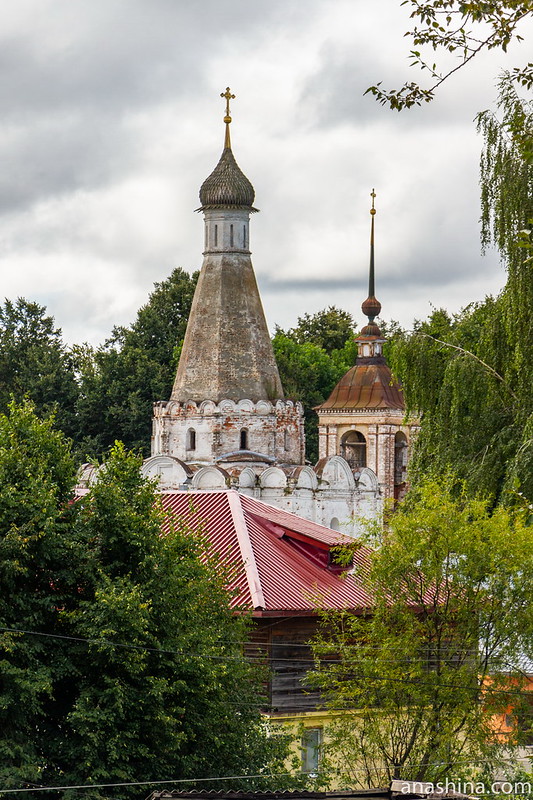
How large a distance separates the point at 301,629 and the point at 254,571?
1.40 meters

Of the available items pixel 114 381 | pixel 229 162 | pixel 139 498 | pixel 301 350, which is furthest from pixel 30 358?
pixel 139 498

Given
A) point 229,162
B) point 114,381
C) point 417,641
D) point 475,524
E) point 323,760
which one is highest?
point 229,162

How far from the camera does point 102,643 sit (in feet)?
Answer: 71.8

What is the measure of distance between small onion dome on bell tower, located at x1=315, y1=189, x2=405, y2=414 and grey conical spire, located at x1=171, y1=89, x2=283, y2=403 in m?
13.0

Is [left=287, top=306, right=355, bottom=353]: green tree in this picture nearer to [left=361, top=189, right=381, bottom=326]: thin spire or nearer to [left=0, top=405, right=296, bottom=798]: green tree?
[left=361, top=189, right=381, bottom=326]: thin spire

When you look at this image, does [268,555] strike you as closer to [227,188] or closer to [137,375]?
[227,188]

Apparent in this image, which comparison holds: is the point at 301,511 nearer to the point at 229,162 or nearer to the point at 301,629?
the point at 229,162

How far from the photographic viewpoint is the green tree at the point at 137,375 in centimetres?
7656

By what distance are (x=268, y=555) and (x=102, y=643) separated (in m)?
9.52

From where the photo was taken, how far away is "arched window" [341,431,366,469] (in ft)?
242

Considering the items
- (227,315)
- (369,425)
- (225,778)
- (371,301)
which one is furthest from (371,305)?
(225,778)

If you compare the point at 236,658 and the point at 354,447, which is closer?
the point at 236,658

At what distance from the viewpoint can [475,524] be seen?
1061 inches
